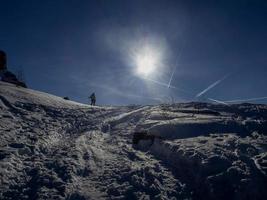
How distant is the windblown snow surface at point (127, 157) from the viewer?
13.8m

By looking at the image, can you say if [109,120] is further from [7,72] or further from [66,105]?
[7,72]

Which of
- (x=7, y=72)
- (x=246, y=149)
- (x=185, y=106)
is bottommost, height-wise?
(x=246, y=149)

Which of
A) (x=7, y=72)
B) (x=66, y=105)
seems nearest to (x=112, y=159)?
(x=66, y=105)

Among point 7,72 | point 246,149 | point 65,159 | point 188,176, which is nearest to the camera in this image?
point 188,176

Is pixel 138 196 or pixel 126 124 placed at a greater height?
pixel 126 124

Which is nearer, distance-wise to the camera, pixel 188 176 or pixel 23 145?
pixel 188 176

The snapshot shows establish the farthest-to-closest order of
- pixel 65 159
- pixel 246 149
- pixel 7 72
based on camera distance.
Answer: pixel 7 72, pixel 246 149, pixel 65 159

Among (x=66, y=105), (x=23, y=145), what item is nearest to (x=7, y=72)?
(x=66, y=105)

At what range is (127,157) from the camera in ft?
58.3

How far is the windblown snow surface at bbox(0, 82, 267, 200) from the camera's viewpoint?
545 inches

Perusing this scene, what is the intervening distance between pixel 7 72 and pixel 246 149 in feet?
115

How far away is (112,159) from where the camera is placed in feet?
56.9

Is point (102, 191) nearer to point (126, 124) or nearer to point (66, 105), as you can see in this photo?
point (126, 124)

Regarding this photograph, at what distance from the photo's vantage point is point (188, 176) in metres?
15.3
